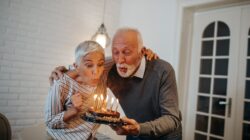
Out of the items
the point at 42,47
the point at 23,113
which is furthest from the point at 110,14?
the point at 23,113

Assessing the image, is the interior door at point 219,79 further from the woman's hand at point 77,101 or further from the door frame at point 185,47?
the woman's hand at point 77,101

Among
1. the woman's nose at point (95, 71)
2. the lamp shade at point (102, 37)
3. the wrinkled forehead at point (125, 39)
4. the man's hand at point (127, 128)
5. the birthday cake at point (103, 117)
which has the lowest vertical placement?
the man's hand at point (127, 128)

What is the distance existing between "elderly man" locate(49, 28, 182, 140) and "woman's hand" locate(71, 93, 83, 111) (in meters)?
0.34

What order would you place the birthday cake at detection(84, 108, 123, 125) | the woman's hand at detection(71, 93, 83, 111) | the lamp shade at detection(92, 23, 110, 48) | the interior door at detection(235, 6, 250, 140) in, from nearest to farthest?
the birthday cake at detection(84, 108, 123, 125) → the woman's hand at detection(71, 93, 83, 111) → the interior door at detection(235, 6, 250, 140) → the lamp shade at detection(92, 23, 110, 48)

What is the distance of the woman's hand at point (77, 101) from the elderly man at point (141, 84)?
34cm

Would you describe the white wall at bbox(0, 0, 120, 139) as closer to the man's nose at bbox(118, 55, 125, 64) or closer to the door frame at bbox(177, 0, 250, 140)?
the door frame at bbox(177, 0, 250, 140)

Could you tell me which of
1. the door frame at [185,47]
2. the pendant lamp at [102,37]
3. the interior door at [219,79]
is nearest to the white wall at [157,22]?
the door frame at [185,47]

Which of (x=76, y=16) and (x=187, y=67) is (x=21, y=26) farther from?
(x=187, y=67)

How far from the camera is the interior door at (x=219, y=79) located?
10.2 ft

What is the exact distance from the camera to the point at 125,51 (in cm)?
157

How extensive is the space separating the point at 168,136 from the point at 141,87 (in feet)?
1.46

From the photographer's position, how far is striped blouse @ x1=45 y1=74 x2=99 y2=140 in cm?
143

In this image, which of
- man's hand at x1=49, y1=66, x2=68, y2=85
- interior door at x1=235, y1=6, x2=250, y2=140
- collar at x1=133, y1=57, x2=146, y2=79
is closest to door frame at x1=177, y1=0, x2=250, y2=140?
interior door at x1=235, y1=6, x2=250, y2=140

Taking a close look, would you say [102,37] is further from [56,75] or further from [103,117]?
[103,117]
